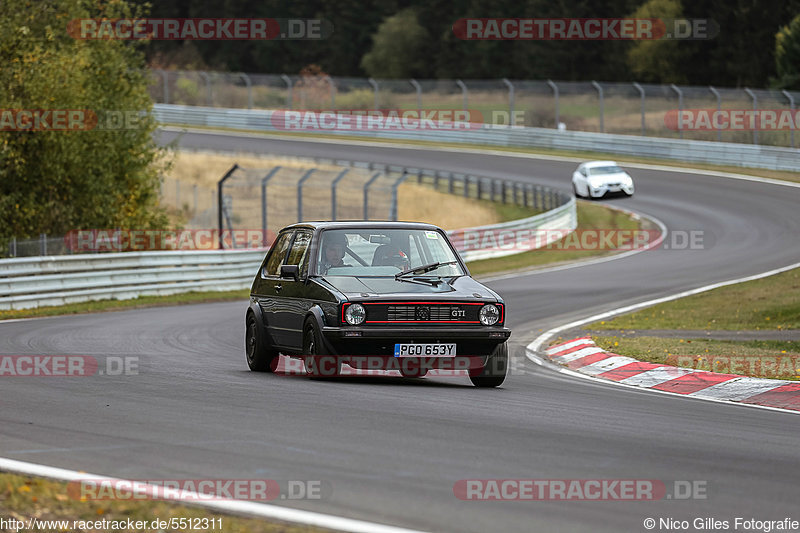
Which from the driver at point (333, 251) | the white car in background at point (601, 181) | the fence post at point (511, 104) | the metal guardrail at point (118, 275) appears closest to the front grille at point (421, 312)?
the driver at point (333, 251)

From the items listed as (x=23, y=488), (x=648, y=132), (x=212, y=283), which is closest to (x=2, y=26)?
(x=212, y=283)

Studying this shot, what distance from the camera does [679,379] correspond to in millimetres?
11727

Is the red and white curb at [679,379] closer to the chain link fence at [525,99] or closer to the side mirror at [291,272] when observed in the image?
the side mirror at [291,272]

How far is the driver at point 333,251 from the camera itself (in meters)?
11.3

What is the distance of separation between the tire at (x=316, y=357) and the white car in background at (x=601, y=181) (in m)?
32.8

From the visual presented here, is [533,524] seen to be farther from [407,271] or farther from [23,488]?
[407,271]

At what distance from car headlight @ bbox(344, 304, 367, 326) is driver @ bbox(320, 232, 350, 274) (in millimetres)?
968

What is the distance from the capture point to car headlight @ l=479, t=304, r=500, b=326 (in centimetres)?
1053

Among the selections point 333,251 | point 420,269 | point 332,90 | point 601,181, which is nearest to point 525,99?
point 332,90

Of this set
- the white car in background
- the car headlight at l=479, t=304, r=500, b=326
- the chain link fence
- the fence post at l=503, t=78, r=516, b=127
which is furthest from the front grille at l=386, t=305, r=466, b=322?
the fence post at l=503, t=78, r=516, b=127

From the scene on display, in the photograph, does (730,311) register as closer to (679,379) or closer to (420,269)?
(679,379)

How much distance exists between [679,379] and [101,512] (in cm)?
748

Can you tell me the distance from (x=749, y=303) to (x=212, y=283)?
12057 millimetres

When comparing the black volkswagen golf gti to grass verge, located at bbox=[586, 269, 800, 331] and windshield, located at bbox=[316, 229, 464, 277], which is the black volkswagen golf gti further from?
grass verge, located at bbox=[586, 269, 800, 331]
